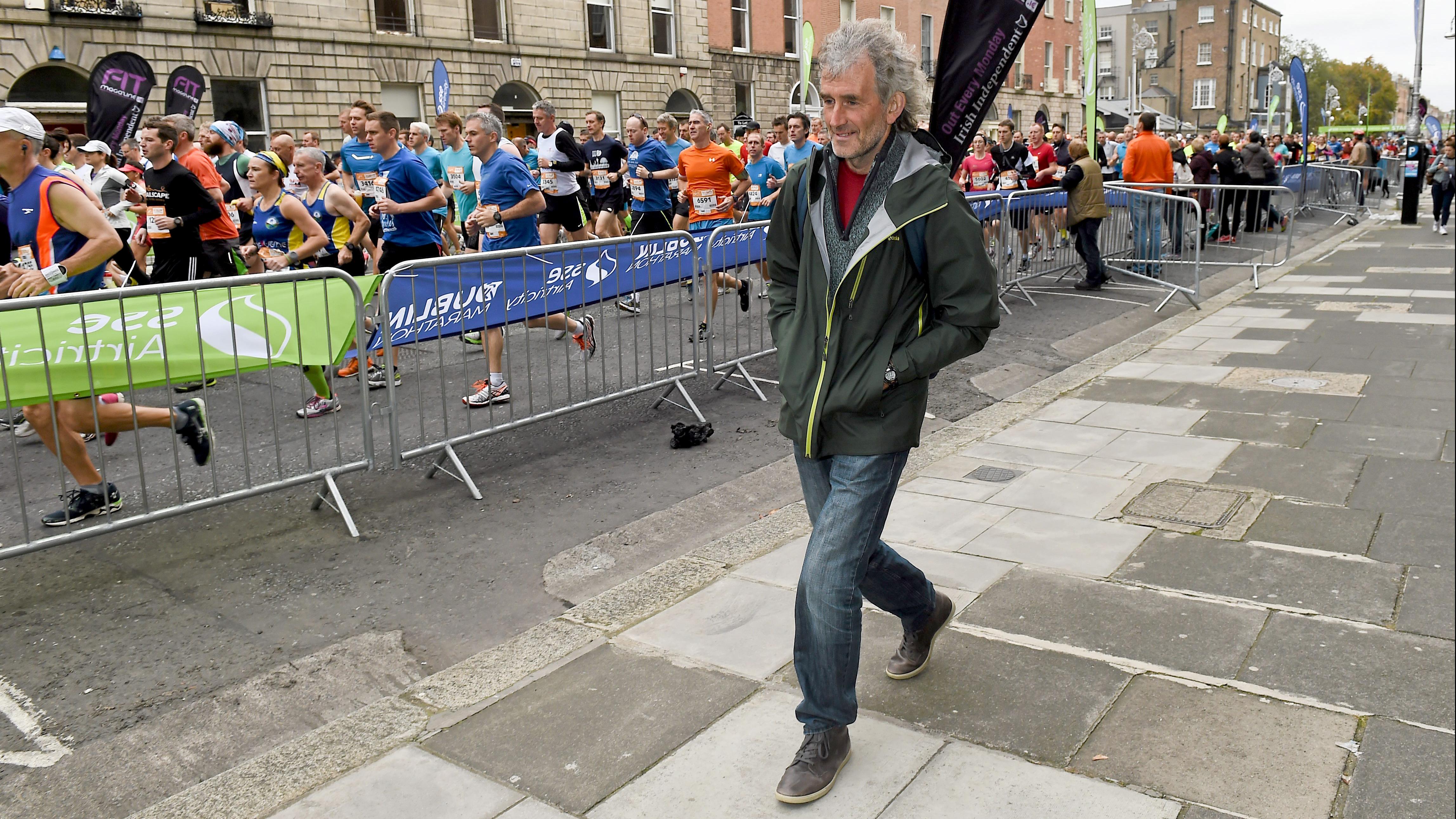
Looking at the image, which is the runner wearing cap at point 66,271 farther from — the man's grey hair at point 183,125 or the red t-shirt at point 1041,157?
the red t-shirt at point 1041,157

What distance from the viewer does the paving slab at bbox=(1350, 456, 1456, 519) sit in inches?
202

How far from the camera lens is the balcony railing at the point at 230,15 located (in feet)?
75.2

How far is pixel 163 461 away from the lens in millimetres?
6363

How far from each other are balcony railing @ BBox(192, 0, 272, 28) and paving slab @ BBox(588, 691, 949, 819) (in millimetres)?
24006

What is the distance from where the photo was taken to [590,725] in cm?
336

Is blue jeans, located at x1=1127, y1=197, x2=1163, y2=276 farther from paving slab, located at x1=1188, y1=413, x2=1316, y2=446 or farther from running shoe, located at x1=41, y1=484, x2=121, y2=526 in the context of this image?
running shoe, located at x1=41, y1=484, x2=121, y2=526

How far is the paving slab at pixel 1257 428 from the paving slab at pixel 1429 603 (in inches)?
82.5

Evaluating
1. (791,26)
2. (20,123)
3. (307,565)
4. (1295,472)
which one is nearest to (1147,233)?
(1295,472)

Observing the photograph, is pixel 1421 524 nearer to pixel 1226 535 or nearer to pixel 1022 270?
pixel 1226 535

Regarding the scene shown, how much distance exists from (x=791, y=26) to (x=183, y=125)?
107 ft

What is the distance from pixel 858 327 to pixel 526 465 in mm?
3792

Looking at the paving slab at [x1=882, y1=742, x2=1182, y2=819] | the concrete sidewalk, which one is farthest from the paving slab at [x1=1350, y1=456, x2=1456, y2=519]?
the paving slab at [x1=882, y1=742, x2=1182, y2=819]

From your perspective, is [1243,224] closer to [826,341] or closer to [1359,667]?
[1359,667]

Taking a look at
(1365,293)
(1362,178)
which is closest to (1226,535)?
(1365,293)
